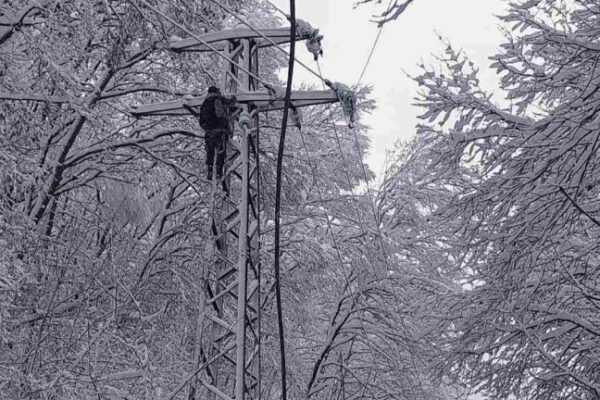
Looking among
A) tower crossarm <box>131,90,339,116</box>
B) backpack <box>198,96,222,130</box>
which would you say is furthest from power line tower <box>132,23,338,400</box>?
backpack <box>198,96,222,130</box>

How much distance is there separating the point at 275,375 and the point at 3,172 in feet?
24.6

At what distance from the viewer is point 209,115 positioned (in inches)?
216

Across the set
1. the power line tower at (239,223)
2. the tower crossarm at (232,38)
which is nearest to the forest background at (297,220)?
the power line tower at (239,223)

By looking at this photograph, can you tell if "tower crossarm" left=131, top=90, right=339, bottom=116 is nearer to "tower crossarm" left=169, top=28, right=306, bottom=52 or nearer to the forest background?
"tower crossarm" left=169, top=28, right=306, bottom=52

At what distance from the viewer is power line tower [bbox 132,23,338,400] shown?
512cm

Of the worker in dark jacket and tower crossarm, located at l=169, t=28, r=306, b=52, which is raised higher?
tower crossarm, located at l=169, t=28, r=306, b=52

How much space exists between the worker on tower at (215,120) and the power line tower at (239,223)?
88 mm

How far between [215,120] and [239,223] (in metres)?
0.78

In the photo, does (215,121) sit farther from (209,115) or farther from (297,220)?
(297,220)

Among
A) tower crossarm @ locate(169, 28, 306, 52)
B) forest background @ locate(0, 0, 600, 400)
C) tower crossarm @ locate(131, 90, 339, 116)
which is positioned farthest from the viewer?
forest background @ locate(0, 0, 600, 400)

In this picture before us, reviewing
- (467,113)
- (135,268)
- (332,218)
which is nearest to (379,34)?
(467,113)

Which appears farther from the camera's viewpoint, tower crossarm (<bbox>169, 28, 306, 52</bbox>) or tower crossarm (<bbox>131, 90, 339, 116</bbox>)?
tower crossarm (<bbox>169, 28, 306, 52</bbox>)

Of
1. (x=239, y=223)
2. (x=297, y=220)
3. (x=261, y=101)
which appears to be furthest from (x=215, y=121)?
(x=297, y=220)

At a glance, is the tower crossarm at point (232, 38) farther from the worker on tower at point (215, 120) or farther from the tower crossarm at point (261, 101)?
the worker on tower at point (215, 120)
